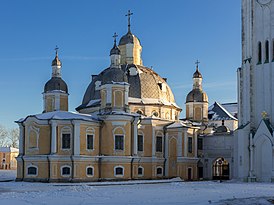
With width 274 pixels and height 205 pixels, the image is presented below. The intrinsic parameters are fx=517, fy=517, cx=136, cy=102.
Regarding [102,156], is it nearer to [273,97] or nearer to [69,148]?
[69,148]

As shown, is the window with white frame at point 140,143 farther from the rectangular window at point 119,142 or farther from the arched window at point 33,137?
the arched window at point 33,137

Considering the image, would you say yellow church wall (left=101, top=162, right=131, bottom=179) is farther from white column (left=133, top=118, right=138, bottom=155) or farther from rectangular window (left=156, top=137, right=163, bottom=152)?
rectangular window (left=156, top=137, right=163, bottom=152)

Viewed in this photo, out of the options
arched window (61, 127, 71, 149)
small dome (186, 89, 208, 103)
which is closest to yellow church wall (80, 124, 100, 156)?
arched window (61, 127, 71, 149)

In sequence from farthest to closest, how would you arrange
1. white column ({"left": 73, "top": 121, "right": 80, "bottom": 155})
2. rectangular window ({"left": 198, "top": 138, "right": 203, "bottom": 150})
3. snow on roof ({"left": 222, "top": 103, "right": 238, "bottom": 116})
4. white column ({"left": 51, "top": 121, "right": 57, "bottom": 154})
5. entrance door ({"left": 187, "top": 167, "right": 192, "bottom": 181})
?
snow on roof ({"left": 222, "top": 103, "right": 238, "bottom": 116}), rectangular window ({"left": 198, "top": 138, "right": 203, "bottom": 150}), entrance door ({"left": 187, "top": 167, "right": 192, "bottom": 181}), white column ({"left": 73, "top": 121, "right": 80, "bottom": 155}), white column ({"left": 51, "top": 121, "right": 57, "bottom": 154})

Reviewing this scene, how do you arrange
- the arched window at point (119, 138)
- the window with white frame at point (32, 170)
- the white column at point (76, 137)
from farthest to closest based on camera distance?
the arched window at point (119, 138), the window with white frame at point (32, 170), the white column at point (76, 137)

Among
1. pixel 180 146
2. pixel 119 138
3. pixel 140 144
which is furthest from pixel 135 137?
pixel 180 146

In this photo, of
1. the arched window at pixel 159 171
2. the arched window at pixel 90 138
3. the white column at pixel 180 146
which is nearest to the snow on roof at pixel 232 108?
the white column at pixel 180 146

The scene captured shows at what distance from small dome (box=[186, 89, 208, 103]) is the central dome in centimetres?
480

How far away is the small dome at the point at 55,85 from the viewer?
55.4 meters

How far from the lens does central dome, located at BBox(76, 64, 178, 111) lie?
2277 inches

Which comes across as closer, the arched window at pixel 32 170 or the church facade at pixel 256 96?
the arched window at pixel 32 170

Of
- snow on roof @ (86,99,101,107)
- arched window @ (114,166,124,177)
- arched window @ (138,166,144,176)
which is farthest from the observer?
snow on roof @ (86,99,101,107)

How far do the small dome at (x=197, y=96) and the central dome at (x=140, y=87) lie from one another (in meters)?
4.80

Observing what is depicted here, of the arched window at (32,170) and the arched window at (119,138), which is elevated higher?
the arched window at (119,138)
